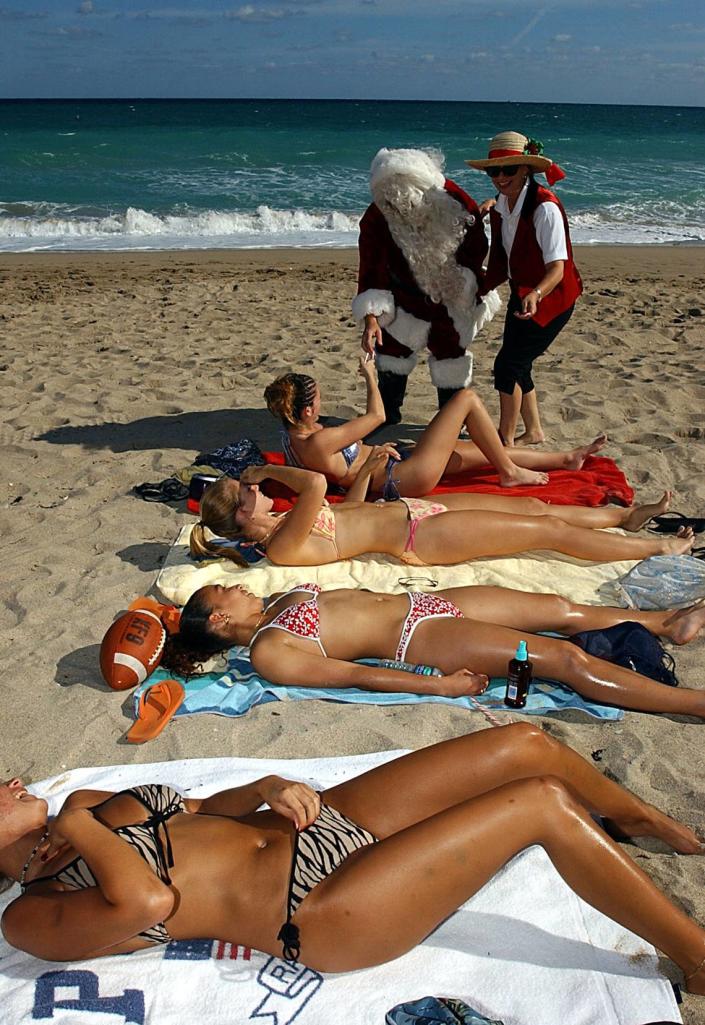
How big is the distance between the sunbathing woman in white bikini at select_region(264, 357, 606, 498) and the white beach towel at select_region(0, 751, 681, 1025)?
2788mm

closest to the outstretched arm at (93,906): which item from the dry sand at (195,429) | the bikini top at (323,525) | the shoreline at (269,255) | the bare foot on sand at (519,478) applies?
the dry sand at (195,429)

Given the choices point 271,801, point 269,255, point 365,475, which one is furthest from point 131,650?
point 269,255

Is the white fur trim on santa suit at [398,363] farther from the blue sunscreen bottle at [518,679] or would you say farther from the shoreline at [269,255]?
the shoreline at [269,255]

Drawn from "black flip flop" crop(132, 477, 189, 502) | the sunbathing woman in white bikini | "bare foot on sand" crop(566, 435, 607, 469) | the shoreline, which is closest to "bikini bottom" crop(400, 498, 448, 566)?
the sunbathing woman in white bikini

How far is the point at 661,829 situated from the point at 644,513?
2.40 metres

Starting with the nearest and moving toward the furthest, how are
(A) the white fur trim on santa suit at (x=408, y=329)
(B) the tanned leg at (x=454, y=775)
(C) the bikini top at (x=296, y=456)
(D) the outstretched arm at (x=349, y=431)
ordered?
(B) the tanned leg at (x=454, y=775), (D) the outstretched arm at (x=349, y=431), (C) the bikini top at (x=296, y=456), (A) the white fur trim on santa suit at (x=408, y=329)

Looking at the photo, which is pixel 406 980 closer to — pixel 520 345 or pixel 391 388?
pixel 520 345

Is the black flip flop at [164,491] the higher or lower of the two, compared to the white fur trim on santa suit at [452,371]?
lower

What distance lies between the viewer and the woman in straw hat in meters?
5.59

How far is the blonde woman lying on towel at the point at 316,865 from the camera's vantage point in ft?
7.73

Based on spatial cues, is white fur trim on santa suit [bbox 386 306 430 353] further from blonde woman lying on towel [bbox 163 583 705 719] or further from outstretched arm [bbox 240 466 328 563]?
blonde woman lying on towel [bbox 163 583 705 719]

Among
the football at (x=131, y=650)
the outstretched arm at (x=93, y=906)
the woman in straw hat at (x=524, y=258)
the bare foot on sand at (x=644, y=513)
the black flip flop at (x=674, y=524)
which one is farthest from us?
the woman in straw hat at (x=524, y=258)

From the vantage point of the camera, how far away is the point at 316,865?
97.4 inches

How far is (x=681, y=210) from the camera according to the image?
2081 centimetres
